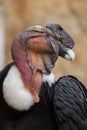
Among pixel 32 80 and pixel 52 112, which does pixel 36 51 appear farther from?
pixel 52 112

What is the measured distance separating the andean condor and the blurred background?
255 cm

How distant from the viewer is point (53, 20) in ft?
16.3

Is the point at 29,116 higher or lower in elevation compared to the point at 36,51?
lower

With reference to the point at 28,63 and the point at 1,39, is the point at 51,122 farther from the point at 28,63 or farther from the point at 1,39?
the point at 1,39

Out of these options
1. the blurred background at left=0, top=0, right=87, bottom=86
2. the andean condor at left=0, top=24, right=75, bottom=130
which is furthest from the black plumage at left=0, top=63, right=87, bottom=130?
the blurred background at left=0, top=0, right=87, bottom=86

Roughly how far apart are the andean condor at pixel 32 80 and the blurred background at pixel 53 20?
8.36 ft

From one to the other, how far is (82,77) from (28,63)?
2.65 metres

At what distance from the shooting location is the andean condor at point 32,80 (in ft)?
7.03

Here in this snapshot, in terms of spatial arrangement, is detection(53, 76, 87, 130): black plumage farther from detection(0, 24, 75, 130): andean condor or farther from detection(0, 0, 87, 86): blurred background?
detection(0, 0, 87, 86): blurred background

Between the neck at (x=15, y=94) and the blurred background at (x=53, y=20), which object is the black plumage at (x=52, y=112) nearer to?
the neck at (x=15, y=94)

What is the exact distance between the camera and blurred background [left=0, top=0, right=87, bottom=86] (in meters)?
4.88

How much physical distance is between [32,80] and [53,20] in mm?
2817

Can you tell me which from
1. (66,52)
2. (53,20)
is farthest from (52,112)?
(53,20)

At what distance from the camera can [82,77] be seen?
4.80 meters
